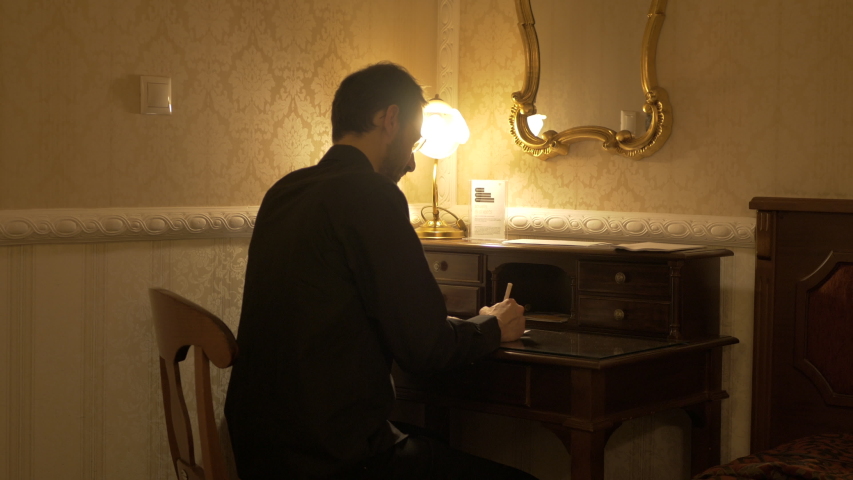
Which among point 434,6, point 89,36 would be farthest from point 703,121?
point 89,36

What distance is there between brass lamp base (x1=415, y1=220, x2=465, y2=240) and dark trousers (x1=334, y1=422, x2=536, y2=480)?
1057 millimetres

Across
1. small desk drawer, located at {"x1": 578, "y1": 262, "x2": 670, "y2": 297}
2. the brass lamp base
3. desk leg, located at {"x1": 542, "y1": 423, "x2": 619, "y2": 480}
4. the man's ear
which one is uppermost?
the man's ear

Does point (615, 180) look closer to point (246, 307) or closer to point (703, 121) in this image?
point (703, 121)

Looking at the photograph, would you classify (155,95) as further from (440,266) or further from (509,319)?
(509,319)

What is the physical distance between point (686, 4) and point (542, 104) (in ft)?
1.97

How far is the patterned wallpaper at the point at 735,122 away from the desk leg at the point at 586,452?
0.98m

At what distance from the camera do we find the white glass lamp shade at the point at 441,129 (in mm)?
2873

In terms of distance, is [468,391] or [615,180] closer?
[468,391]

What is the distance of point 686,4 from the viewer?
8.45ft

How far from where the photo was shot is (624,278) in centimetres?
229

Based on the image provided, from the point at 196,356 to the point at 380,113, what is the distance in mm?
738

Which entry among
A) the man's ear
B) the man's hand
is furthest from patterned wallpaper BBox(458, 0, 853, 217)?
the man's ear

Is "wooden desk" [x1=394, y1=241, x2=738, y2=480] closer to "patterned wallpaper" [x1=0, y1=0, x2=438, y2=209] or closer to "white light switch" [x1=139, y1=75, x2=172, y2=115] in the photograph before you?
"patterned wallpaper" [x1=0, y1=0, x2=438, y2=209]

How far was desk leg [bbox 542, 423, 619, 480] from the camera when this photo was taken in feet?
6.42
